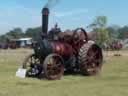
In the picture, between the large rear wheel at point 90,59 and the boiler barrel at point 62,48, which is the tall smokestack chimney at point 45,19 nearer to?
the boiler barrel at point 62,48

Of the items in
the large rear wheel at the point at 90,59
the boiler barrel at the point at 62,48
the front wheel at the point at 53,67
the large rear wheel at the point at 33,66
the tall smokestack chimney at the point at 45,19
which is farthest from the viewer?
the large rear wheel at the point at 90,59

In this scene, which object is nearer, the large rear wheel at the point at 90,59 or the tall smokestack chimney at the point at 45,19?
the tall smokestack chimney at the point at 45,19

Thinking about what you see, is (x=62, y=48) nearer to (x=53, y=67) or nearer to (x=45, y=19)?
(x=53, y=67)

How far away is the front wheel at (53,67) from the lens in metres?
16.2

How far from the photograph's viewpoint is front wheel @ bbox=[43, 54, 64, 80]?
16.2 m

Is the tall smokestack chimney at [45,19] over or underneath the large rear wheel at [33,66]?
over

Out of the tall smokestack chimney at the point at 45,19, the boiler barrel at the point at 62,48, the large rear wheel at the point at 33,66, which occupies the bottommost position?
the large rear wheel at the point at 33,66

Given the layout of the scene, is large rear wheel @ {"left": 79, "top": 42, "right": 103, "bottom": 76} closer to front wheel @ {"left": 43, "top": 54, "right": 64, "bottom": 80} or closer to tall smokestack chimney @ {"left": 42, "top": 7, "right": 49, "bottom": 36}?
front wheel @ {"left": 43, "top": 54, "right": 64, "bottom": 80}

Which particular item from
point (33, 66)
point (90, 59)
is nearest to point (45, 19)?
point (33, 66)

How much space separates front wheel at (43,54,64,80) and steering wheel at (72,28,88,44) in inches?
74.9

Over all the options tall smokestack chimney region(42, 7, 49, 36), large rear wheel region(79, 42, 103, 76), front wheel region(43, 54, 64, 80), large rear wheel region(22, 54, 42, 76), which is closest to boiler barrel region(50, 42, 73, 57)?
front wheel region(43, 54, 64, 80)

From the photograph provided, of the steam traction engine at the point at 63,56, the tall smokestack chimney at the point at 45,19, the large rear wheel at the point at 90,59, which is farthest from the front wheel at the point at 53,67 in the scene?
the large rear wheel at the point at 90,59

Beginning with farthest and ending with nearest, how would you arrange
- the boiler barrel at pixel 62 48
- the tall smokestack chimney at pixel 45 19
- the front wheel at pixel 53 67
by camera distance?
the boiler barrel at pixel 62 48, the tall smokestack chimney at pixel 45 19, the front wheel at pixel 53 67

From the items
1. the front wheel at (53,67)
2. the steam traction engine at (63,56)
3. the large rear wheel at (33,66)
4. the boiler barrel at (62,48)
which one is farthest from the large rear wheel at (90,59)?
the large rear wheel at (33,66)
